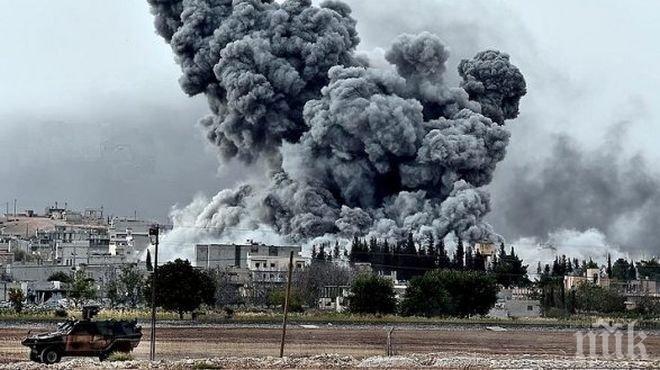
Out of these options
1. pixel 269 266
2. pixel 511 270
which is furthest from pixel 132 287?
pixel 511 270

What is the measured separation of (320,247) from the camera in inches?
4850

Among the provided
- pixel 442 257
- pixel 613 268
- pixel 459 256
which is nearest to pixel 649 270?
pixel 613 268

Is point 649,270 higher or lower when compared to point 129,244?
lower

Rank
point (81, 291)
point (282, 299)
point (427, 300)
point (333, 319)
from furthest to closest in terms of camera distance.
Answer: point (81, 291), point (282, 299), point (427, 300), point (333, 319)

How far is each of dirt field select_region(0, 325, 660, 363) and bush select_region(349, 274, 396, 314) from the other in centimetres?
1666

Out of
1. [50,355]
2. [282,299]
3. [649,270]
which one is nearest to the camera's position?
[50,355]

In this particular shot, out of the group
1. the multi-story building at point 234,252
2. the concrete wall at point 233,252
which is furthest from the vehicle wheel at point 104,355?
the concrete wall at point 233,252

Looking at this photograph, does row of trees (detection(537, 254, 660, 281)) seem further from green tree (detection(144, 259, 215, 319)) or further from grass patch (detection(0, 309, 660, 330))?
green tree (detection(144, 259, 215, 319))

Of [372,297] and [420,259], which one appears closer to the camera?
[372,297]

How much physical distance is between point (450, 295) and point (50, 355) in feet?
157

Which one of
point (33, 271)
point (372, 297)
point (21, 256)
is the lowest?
point (372, 297)

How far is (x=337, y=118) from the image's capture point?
5079 inches

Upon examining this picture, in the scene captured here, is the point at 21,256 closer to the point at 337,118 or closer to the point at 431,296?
the point at 337,118

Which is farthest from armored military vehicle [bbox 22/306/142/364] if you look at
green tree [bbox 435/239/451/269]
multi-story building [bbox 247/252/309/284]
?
multi-story building [bbox 247/252/309/284]
